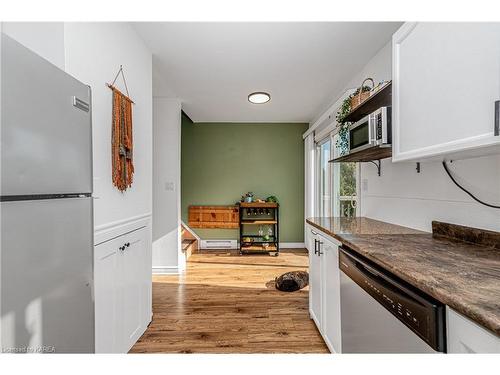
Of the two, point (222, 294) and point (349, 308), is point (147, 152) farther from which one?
point (349, 308)

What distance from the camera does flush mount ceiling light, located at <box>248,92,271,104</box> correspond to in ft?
12.1

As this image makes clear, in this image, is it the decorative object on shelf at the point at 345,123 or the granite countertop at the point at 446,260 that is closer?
→ the granite countertop at the point at 446,260

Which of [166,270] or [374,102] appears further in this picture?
[166,270]

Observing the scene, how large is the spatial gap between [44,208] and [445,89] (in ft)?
5.11

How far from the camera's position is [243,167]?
547cm

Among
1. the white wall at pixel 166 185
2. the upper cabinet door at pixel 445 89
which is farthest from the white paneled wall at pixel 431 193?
the white wall at pixel 166 185

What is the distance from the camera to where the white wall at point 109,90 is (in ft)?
4.97

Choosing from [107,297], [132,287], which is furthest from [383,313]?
[132,287]

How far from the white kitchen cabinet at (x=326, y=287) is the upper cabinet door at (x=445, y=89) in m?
0.75

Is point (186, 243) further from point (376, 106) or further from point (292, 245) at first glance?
point (376, 106)

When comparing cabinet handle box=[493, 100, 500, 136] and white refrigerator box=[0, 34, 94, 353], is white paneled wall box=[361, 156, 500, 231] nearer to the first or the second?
cabinet handle box=[493, 100, 500, 136]

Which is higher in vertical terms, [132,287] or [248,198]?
[248,198]

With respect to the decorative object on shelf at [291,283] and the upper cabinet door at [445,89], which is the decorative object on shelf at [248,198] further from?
the upper cabinet door at [445,89]

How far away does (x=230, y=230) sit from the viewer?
17.8 ft
